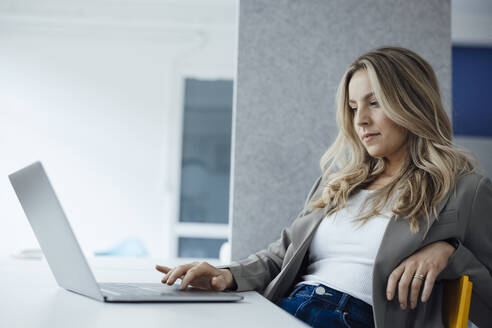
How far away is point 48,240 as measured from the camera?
0.71 meters

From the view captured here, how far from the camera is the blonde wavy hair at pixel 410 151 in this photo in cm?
99

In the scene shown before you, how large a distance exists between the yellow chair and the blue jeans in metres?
0.15

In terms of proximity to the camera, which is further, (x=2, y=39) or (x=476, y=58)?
(x=2, y=39)

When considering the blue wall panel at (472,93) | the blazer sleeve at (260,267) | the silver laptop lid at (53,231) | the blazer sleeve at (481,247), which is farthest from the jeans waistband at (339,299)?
the blue wall panel at (472,93)

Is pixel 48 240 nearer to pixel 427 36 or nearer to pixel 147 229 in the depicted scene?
pixel 427 36

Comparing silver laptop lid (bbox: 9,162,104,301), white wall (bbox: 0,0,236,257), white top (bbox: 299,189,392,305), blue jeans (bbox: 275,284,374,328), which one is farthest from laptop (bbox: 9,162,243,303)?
white wall (bbox: 0,0,236,257)

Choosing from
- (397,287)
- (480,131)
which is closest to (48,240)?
(397,287)

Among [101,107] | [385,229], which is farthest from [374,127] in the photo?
[101,107]

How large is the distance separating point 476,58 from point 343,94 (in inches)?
103

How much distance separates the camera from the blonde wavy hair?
99 centimetres

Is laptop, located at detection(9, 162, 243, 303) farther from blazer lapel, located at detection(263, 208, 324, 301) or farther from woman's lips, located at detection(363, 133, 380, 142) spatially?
woman's lips, located at detection(363, 133, 380, 142)

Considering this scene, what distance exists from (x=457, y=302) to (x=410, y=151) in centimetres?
40

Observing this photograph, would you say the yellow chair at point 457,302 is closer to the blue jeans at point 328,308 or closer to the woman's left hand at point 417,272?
the woman's left hand at point 417,272

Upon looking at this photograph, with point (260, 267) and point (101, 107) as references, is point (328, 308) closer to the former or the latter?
point (260, 267)
